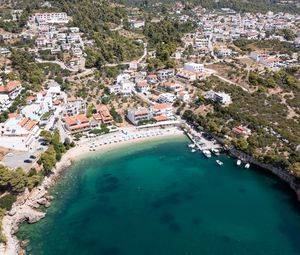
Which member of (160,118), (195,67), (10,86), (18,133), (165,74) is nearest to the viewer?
(18,133)

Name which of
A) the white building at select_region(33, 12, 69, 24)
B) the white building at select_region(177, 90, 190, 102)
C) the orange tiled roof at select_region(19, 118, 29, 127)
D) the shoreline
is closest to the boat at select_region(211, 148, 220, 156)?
the shoreline

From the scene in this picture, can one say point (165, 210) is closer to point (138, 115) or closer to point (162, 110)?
point (138, 115)

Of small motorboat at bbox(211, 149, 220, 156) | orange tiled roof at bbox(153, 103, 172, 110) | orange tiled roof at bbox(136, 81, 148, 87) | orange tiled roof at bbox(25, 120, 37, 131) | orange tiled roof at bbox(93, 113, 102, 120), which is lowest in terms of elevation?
small motorboat at bbox(211, 149, 220, 156)

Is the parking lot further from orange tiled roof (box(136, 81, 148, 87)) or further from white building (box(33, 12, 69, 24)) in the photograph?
white building (box(33, 12, 69, 24))

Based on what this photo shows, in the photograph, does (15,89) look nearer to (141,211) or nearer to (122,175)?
(122,175)

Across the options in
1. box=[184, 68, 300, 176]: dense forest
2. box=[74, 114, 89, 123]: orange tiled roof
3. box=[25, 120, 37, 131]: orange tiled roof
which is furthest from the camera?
box=[74, 114, 89, 123]: orange tiled roof

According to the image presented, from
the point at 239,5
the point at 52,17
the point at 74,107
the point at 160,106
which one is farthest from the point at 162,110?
the point at 239,5
